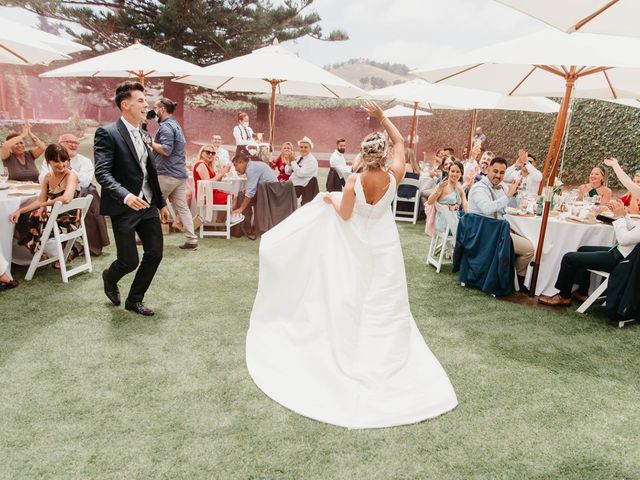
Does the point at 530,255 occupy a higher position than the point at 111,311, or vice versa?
the point at 530,255

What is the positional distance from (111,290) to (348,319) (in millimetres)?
2262

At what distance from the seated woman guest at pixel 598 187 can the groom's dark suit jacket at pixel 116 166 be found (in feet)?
17.2

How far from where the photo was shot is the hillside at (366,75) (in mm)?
99500

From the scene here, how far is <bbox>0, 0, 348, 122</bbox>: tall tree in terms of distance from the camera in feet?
46.7

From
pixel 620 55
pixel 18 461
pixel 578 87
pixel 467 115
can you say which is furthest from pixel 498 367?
pixel 467 115

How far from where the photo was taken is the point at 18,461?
217cm

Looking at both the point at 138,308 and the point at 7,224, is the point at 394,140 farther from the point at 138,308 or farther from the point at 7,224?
the point at 7,224

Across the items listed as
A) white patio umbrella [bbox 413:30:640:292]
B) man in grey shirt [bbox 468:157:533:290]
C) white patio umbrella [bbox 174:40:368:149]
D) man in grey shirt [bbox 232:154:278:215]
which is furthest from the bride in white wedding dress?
white patio umbrella [bbox 174:40:368:149]

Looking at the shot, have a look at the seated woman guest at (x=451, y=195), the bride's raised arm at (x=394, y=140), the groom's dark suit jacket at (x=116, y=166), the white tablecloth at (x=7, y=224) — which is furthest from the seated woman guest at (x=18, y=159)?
the seated woman guest at (x=451, y=195)

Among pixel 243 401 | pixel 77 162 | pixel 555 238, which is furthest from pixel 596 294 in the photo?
pixel 77 162

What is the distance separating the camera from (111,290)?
13.0 feet

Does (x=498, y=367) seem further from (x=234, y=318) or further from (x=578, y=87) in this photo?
(x=578, y=87)

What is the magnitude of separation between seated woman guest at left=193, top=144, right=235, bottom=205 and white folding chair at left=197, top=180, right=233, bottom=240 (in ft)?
0.34

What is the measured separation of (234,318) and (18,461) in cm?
195
